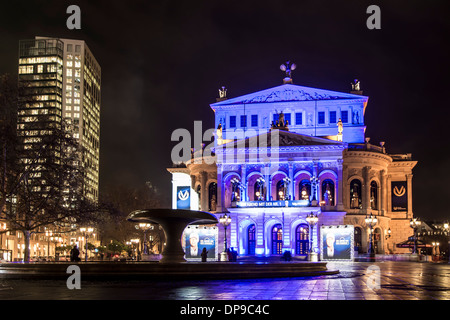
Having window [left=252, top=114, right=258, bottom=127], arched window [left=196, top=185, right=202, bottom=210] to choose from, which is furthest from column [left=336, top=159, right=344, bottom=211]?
arched window [left=196, top=185, right=202, bottom=210]

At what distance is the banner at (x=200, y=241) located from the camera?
195 feet

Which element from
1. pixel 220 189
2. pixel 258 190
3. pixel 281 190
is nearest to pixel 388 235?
pixel 281 190

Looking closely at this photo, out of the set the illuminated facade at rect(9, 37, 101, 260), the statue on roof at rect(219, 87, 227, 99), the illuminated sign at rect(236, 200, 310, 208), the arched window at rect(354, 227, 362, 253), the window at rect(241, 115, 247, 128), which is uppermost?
the illuminated facade at rect(9, 37, 101, 260)

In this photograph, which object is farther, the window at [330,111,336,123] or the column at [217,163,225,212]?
the window at [330,111,336,123]

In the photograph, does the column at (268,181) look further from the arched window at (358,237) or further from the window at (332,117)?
the arched window at (358,237)

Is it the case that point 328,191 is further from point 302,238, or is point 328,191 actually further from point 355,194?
point 302,238

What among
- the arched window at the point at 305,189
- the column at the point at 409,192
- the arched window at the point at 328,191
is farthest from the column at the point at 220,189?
the column at the point at 409,192

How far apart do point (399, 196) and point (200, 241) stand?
96.2 ft

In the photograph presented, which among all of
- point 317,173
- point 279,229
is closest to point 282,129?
point 317,173

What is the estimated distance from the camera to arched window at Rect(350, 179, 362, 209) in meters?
72.8

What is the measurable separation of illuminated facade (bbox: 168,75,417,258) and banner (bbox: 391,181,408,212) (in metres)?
0.13

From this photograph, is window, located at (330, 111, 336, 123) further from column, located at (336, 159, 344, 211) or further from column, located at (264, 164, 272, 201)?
column, located at (264, 164, 272, 201)
